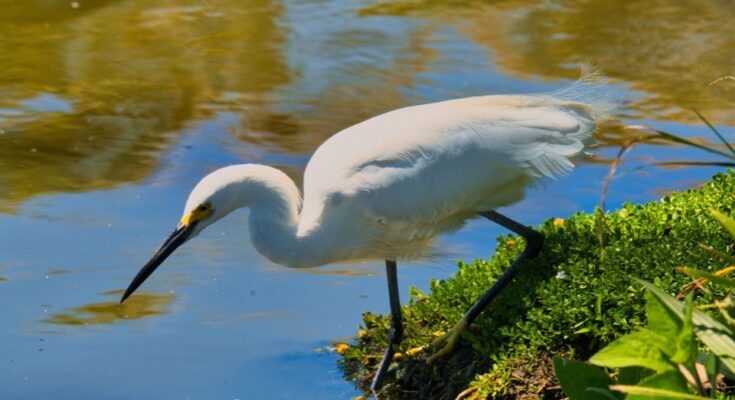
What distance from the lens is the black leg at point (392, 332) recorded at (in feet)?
16.3

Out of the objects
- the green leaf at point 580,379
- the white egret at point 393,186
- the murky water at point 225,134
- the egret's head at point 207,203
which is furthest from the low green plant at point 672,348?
the egret's head at point 207,203

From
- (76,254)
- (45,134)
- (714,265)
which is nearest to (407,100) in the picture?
(45,134)

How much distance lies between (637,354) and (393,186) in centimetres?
177

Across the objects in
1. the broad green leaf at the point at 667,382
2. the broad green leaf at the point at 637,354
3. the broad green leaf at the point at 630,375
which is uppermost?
the broad green leaf at the point at 637,354

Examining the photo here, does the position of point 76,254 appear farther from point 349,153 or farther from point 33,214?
point 349,153

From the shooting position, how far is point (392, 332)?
200 inches

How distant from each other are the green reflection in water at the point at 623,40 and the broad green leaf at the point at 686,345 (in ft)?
17.9

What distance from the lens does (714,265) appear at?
14.8 feet

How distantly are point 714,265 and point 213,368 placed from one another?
2.13 metres

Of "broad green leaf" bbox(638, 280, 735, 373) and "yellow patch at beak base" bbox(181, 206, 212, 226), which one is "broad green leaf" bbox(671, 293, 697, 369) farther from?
"yellow patch at beak base" bbox(181, 206, 212, 226)

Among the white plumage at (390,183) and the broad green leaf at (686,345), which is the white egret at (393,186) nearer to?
the white plumage at (390,183)

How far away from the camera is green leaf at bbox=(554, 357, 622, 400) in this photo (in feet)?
11.2

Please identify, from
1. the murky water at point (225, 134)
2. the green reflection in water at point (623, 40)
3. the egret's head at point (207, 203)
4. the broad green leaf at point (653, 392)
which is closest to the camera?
the broad green leaf at point (653, 392)

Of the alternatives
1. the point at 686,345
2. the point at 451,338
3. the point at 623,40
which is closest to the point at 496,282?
the point at 451,338
